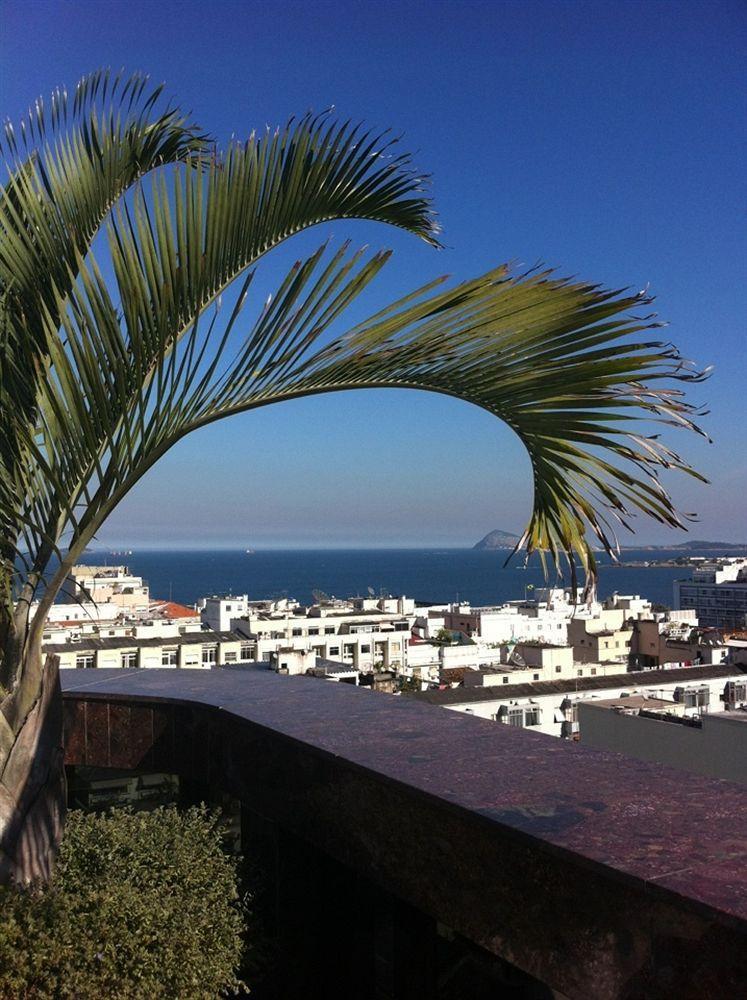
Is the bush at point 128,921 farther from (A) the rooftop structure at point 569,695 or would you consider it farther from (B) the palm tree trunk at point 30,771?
(A) the rooftop structure at point 569,695

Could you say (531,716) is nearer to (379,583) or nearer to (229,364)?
(229,364)

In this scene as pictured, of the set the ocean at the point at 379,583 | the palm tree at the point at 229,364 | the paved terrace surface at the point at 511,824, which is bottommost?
the ocean at the point at 379,583

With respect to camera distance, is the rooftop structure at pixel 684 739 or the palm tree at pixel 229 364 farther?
the rooftop structure at pixel 684 739

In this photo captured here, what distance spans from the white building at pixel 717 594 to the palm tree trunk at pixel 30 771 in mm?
81454

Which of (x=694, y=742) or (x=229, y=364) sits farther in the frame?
(x=694, y=742)

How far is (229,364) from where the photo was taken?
7.65 feet

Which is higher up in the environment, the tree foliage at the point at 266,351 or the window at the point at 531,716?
the tree foliage at the point at 266,351

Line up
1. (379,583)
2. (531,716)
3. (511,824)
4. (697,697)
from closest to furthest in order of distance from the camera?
(511,824), (697,697), (531,716), (379,583)

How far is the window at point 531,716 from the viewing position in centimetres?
1939

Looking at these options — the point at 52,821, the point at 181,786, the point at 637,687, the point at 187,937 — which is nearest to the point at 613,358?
the point at 187,937

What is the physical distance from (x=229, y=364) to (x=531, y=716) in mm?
18447

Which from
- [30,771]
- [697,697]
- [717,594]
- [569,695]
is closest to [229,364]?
[30,771]

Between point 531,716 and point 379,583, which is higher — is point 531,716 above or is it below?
above

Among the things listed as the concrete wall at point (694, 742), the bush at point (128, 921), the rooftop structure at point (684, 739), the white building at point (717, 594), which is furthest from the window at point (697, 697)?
the white building at point (717, 594)
